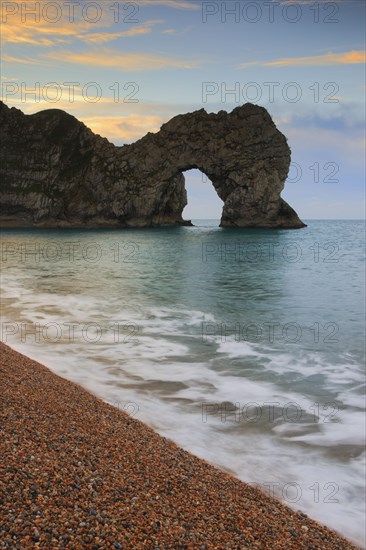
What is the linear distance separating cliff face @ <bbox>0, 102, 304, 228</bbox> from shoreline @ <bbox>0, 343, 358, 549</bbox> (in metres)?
102

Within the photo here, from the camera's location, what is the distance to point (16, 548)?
10.4 feet

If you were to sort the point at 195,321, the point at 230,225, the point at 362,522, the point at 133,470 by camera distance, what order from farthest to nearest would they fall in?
1. the point at 230,225
2. the point at 195,321
3. the point at 362,522
4. the point at 133,470

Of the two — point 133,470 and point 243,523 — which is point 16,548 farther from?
point 243,523

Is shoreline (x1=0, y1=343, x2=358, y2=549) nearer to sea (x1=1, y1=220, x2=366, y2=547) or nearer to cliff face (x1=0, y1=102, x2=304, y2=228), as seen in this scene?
sea (x1=1, y1=220, x2=366, y2=547)

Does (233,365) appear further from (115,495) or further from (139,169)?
(139,169)

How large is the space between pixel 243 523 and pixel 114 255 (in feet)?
148

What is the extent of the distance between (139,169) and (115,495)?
379 feet

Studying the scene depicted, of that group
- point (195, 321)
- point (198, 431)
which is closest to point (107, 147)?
point (195, 321)

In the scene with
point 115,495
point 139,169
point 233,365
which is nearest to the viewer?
point 115,495

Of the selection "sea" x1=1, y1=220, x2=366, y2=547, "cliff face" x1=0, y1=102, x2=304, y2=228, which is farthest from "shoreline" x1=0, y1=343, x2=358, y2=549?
"cliff face" x1=0, y1=102, x2=304, y2=228

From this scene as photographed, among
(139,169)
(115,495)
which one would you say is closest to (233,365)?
(115,495)

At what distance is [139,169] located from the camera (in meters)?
115

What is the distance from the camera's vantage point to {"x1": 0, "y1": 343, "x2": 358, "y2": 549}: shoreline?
3.52 meters

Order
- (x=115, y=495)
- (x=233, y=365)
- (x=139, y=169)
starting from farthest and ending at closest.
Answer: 1. (x=139, y=169)
2. (x=233, y=365)
3. (x=115, y=495)
